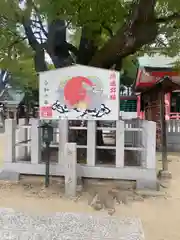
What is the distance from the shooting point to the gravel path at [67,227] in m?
3.43

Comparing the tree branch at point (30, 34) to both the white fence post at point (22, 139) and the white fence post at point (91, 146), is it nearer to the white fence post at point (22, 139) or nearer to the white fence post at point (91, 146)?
the white fence post at point (22, 139)

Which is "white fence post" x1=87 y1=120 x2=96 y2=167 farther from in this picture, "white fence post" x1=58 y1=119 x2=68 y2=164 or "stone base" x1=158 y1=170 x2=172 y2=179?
"stone base" x1=158 y1=170 x2=172 y2=179

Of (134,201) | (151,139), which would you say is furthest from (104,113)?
(134,201)

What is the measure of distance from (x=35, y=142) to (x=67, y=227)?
8.31ft

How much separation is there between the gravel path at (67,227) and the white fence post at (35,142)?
1.74 meters

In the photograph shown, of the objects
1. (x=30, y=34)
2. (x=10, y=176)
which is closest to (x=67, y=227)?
(x=10, y=176)

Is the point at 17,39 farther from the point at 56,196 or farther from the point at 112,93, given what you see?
the point at 56,196

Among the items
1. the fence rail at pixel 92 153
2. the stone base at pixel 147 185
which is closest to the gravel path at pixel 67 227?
the stone base at pixel 147 185

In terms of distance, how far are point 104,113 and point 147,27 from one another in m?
1.99

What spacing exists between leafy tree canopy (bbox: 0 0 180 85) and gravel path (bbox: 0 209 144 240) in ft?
12.5

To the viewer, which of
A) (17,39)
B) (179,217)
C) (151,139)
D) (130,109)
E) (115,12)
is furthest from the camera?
(130,109)

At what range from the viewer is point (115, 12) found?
21.2 ft

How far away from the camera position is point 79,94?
5906 mm

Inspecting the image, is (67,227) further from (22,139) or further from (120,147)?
(22,139)
